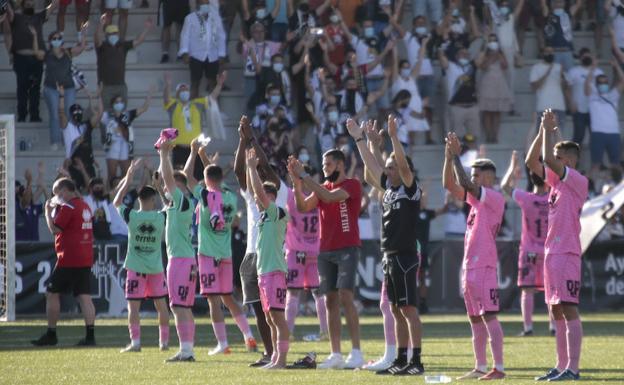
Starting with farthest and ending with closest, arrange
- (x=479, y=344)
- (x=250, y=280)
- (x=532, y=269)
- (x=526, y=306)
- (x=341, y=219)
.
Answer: (x=526, y=306) → (x=532, y=269) → (x=250, y=280) → (x=341, y=219) → (x=479, y=344)

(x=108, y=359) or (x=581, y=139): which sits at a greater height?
(x=581, y=139)

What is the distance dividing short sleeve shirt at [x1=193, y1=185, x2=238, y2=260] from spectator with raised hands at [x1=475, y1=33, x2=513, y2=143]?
14257mm

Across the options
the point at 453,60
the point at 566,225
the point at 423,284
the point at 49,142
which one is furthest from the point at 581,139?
the point at 566,225

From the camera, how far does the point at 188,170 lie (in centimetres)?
1822

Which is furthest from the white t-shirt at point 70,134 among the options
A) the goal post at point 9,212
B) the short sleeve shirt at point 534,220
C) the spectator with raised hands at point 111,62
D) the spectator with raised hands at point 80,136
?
the short sleeve shirt at point 534,220

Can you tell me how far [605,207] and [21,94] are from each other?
41.6ft

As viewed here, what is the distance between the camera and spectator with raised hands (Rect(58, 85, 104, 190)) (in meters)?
28.2

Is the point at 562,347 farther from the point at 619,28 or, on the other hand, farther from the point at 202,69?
the point at 619,28

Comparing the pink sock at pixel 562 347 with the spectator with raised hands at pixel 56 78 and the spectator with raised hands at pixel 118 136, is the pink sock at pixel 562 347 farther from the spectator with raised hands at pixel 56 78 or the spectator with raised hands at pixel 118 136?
the spectator with raised hands at pixel 56 78

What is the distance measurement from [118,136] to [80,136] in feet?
2.55

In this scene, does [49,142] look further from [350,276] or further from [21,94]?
[350,276]

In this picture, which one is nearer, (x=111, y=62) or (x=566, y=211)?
(x=566, y=211)

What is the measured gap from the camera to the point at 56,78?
2934 centimetres

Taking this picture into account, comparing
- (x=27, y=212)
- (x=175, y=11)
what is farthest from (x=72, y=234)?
(x=175, y=11)
